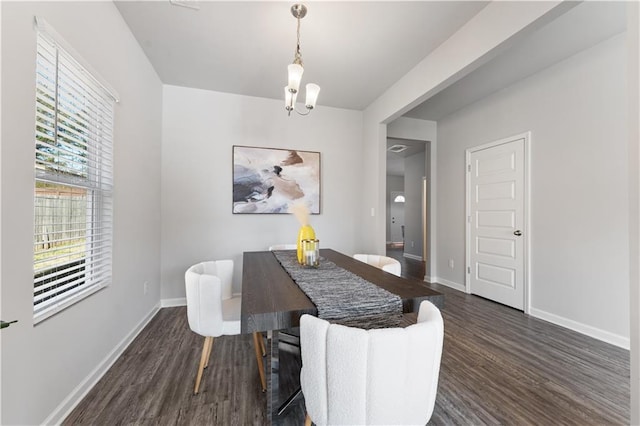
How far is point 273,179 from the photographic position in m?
3.51

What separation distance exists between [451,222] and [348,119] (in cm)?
223

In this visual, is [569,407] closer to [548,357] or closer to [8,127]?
[548,357]

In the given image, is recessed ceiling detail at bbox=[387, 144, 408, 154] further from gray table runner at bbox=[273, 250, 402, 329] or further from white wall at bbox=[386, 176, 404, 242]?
gray table runner at bbox=[273, 250, 402, 329]

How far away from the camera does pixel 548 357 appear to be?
82.6 inches

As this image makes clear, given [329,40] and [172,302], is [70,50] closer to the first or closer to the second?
[329,40]

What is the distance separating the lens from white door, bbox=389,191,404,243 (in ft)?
33.4

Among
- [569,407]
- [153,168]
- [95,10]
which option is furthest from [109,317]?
[569,407]

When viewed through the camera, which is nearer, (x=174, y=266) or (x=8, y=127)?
(x=8, y=127)

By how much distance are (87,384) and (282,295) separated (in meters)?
1.50

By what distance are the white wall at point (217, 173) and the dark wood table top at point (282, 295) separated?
160cm

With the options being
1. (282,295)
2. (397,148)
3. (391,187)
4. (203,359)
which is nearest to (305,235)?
(282,295)

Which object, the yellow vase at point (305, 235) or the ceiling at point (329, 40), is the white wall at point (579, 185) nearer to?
the ceiling at point (329, 40)

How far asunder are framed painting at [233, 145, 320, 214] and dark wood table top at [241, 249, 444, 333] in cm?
162

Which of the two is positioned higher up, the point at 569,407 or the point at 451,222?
the point at 451,222
